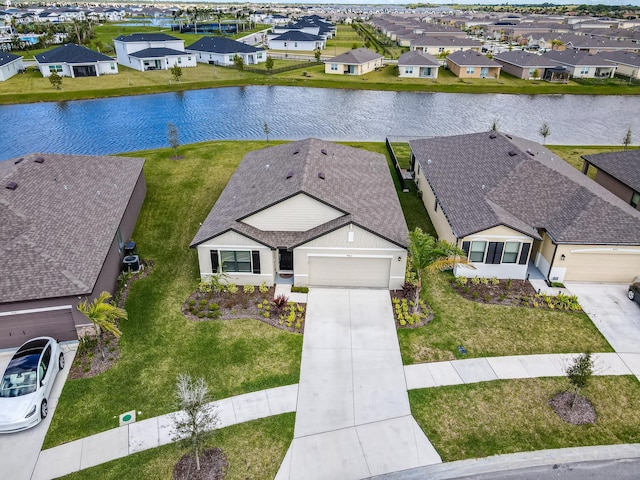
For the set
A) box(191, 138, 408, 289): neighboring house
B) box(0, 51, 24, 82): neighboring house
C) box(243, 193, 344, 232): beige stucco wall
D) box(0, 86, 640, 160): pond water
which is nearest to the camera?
box(191, 138, 408, 289): neighboring house

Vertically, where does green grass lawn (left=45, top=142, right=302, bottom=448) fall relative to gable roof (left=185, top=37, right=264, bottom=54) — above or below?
below

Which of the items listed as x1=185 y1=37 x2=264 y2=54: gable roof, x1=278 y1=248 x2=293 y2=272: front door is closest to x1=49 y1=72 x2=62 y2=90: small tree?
x1=185 y1=37 x2=264 y2=54: gable roof

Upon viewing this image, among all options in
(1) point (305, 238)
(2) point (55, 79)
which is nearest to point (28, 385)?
(1) point (305, 238)

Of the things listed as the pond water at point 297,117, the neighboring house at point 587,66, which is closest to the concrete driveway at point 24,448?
the pond water at point 297,117

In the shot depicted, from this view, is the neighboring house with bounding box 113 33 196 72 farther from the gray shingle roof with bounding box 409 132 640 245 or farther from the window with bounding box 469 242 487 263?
the window with bounding box 469 242 487 263

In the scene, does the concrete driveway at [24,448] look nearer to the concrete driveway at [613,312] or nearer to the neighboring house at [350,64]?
the concrete driveway at [613,312]

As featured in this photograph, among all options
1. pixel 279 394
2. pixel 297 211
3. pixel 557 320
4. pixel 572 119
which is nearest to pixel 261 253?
pixel 297 211
